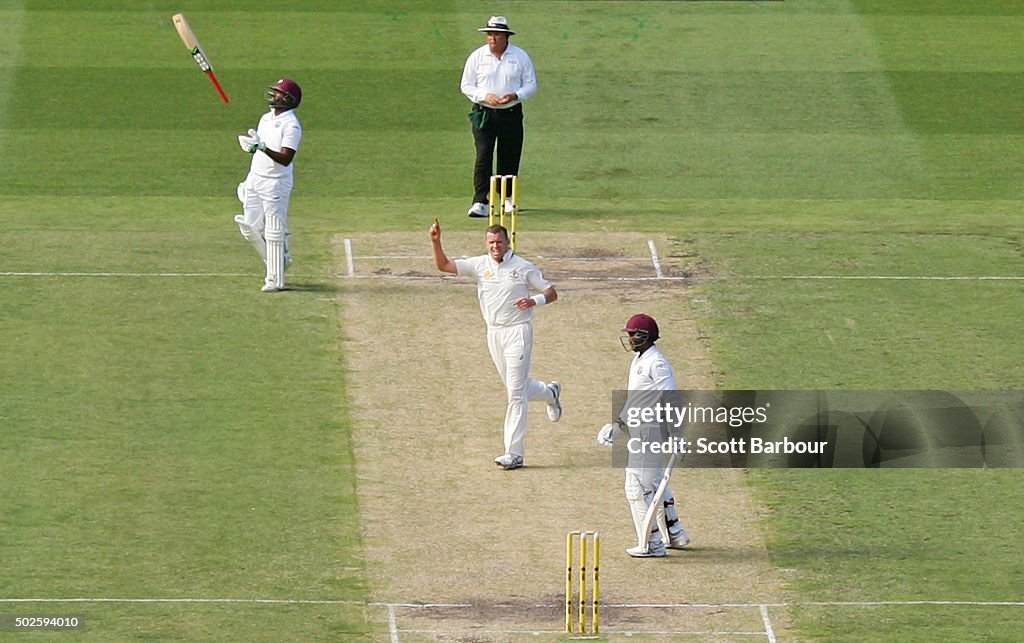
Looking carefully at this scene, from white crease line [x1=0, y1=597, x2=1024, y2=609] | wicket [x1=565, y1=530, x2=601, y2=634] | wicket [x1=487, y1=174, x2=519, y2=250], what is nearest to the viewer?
wicket [x1=565, y1=530, x2=601, y2=634]

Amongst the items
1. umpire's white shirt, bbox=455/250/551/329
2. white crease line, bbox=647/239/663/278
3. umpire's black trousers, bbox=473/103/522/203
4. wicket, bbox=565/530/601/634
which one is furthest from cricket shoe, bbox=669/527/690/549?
umpire's black trousers, bbox=473/103/522/203

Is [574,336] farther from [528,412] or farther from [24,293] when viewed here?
[24,293]

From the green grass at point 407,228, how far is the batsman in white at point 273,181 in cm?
67

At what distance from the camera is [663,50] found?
34.8 m

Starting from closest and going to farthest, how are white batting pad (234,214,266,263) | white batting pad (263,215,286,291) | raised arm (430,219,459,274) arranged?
raised arm (430,219,459,274) → white batting pad (263,215,286,291) → white batting pad (234,214,266,263)

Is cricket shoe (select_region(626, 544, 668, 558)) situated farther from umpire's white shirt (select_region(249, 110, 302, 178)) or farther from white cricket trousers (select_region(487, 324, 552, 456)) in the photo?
umpire's white shirt (select_region(249, 110, 302, 178))

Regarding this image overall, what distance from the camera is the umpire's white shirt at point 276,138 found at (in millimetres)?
25031

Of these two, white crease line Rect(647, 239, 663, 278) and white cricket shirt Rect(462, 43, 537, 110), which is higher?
white cricket shirt Rect(462, 43, 537, 110)

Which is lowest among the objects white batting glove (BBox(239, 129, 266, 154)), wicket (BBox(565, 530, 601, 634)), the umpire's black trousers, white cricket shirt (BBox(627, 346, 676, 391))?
wicket (BBox(565, 530, 601, 634))

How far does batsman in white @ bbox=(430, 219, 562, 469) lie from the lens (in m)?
20.9

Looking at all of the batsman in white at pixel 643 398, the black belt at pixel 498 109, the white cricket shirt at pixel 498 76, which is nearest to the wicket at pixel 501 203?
the black belt at pixel 498 109

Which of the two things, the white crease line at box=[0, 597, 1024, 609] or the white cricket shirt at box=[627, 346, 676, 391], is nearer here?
the white crease line at box=[0, 597, 1024, 609]

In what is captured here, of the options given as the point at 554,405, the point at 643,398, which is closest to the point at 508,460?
the point at 554,405

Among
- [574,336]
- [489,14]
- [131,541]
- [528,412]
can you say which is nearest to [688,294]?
[574,336]
